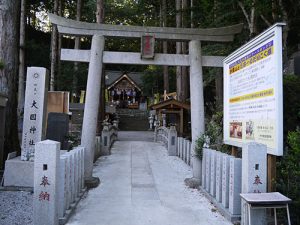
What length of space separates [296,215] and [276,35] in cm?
270

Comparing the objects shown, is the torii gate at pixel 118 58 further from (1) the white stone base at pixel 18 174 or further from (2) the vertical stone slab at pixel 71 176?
(2) the vertical stone slab at pixel 71 176

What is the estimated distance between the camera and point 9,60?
31.8 feet

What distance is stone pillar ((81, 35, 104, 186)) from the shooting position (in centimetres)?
838

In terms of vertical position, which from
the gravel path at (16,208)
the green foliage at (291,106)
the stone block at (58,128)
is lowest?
the gravel path at (16,208)

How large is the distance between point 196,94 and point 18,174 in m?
4.72

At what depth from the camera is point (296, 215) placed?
5156 millimetres

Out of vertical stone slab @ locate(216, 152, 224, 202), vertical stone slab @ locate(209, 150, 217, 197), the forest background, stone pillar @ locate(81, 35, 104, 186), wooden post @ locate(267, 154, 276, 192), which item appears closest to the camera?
wooden post @ locate(267, 154, 276, 192)

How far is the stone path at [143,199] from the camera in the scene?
5.87 meters

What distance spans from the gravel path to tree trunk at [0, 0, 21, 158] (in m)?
2.56

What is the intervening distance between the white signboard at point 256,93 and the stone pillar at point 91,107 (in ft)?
10.6

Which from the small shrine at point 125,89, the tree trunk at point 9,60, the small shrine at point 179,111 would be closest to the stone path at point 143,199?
the tree trunk at point 9,60

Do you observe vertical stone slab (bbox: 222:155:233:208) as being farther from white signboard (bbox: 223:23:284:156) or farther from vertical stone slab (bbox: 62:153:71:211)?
vertical stone slab (bbox: 62:153:71:211)

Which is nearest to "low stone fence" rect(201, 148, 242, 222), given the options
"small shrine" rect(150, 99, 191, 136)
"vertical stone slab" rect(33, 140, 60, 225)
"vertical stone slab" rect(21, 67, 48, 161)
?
"vertical stone slab" rect(33, 140, 60, 225)

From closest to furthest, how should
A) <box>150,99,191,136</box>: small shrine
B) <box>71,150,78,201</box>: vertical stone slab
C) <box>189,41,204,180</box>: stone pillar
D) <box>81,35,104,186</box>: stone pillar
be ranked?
1. <box>71,150,78,201</box>: vertical stone slab
2. <box>81,35,104,186</box>: stone pillar
3. <box>189,41,204,180</box>: stone pillar
4. <box>150,99,191,136</box>: small shrine
